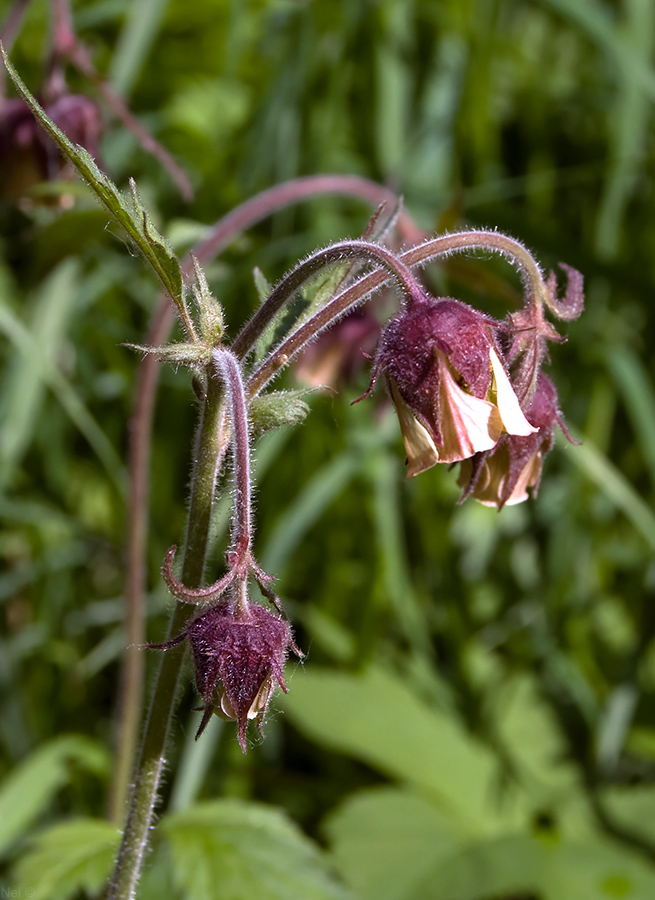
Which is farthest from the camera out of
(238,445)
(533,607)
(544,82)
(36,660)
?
(544,82)

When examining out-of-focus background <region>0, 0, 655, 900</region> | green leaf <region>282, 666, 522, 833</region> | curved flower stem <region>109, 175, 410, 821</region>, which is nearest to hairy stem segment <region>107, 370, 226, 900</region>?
curved flower stem <region>109, 175, 410, 821</region>

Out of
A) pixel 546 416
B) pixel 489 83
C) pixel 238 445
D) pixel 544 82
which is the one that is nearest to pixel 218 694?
pixel 238 445

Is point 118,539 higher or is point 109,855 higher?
point 118,539

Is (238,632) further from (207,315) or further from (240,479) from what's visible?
(207,315)

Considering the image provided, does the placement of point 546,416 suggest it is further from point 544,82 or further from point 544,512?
point 544,82

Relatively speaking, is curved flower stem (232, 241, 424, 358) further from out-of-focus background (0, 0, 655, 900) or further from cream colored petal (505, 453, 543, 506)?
out-of-focus background (0, 0, 655, 900)

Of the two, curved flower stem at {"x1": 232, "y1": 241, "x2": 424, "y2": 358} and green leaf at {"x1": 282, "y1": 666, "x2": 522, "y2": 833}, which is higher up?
curved flower stem at {"x1": 232, "y1": 241, "x2": 424, "y2": 358}

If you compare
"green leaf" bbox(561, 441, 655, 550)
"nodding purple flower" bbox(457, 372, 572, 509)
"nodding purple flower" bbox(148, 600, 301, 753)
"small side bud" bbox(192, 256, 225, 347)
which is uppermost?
"green leaf" bbox(561, 441, 655, 550)
